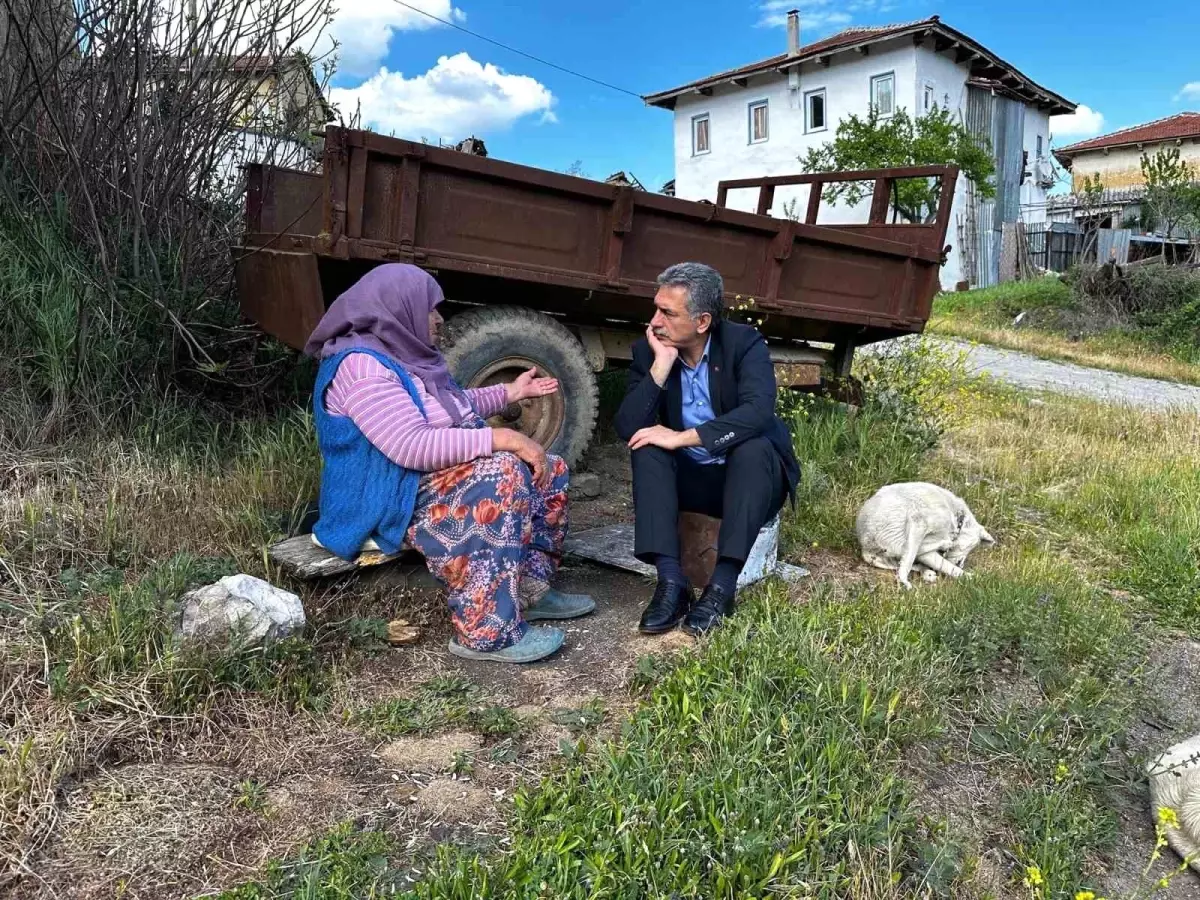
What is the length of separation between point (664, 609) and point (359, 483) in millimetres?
1170

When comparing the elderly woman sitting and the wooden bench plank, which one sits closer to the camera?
the elderly woman sitting

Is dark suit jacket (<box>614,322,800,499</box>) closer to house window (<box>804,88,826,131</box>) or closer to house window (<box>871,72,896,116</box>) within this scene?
house window (<box>871,72,896,116</box>)

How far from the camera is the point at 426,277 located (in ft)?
10.6

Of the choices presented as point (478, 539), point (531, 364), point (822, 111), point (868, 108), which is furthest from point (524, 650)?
point (822, 111)

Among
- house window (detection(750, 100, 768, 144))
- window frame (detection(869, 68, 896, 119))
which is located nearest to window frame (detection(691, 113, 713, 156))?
house window (detection(750, 100, 768, 144))

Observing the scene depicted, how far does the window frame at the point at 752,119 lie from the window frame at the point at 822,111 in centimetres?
132

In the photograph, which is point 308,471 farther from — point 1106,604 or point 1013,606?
point 1106,604

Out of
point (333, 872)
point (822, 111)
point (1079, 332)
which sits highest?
point (822, 111)

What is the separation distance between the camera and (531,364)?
484cm

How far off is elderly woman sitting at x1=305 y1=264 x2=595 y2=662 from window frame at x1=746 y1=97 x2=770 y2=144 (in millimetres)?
24891

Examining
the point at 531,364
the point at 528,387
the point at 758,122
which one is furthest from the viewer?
the point at 758,122

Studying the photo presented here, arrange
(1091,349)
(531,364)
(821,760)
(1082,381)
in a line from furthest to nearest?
(1091,349) → (1082,381) → (531,364) → (821,760)

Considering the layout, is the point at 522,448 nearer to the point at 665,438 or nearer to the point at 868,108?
the point at 665,438

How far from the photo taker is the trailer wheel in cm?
458
